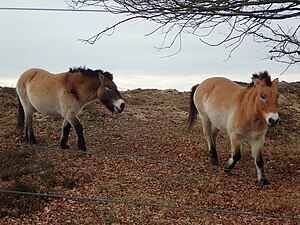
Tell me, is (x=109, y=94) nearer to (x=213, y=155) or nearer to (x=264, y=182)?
(x=213, y=155)

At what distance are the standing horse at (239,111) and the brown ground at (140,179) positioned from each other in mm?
473

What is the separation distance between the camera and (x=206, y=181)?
7.25m

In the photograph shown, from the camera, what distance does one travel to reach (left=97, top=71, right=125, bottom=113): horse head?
8219 millimetres

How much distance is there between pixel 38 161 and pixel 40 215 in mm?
2243

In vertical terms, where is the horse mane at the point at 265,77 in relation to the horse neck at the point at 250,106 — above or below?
above

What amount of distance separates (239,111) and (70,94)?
3.20 metres

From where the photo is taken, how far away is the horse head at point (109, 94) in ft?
27.0

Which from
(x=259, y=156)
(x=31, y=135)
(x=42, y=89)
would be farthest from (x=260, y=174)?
(x=31, y=135)

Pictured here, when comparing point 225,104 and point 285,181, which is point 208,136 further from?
point 285,181

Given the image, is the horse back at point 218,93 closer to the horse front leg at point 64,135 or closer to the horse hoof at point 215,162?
the horse hoof at point 215,162

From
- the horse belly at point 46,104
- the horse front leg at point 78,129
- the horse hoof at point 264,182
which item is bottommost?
the horse hoof at point 264,182

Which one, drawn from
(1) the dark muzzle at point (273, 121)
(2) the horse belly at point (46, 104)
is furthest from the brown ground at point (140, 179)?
(1) the dark muzzle at point (273, 121)

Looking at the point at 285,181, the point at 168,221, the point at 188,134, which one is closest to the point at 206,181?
the point at 285,181

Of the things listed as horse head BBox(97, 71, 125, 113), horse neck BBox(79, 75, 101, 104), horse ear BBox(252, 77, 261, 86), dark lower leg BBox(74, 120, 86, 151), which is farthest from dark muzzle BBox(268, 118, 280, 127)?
dark lower leg BBox(74, 120, 86, 151)
